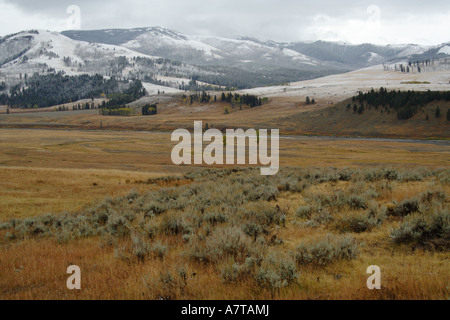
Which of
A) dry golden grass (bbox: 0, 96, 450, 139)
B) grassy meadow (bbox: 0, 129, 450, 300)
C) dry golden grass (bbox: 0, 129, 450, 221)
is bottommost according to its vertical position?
dry golden grass (bbox: 0, 129, 450, 221)

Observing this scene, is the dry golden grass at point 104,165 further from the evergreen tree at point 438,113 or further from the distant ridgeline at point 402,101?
the distant ridgeline at point 402,101

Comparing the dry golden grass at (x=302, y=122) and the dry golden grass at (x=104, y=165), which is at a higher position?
the dry golden grass at (x=302, y=122)

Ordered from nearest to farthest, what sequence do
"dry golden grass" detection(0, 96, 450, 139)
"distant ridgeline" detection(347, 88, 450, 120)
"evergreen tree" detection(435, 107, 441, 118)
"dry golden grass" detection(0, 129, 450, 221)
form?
1. "dry golden grass" detection(0, 129, 450, 221)
2. "evergreen tree" detection(435, 107, 441, 118)
3. "dry golden grass" detection(0, 96, 450, 139)
4. "distant ridgeline" detection(347, 88, 450, 120)

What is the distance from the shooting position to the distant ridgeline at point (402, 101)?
94562 mm

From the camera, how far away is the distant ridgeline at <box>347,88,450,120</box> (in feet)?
310

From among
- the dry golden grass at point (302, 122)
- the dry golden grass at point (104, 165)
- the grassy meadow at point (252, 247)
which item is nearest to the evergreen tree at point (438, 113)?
the dry golden grass at point (302, 122)

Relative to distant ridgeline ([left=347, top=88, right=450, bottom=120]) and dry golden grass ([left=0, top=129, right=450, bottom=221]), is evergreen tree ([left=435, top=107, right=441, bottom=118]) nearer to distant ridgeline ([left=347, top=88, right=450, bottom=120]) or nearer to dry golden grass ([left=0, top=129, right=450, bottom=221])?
distant ridgeline ([left=347, top=88, right=450, bottom=120])

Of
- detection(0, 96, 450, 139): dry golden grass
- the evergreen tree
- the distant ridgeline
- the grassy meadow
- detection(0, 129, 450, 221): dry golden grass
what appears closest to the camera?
the grassy meadow

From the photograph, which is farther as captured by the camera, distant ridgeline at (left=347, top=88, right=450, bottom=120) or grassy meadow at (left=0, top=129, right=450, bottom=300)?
distant ridgeline at (left=347, top=88, right=450, bottom=120)

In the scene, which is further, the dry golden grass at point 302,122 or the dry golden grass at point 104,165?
the dry golden grass at point 302,122

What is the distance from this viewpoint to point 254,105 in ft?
592

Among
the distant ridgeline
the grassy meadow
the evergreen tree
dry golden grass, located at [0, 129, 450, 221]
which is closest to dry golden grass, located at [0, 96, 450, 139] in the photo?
the evergreen tree

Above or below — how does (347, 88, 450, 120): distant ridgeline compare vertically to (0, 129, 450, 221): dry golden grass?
above

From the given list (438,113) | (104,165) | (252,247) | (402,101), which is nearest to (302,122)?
(402,101)
